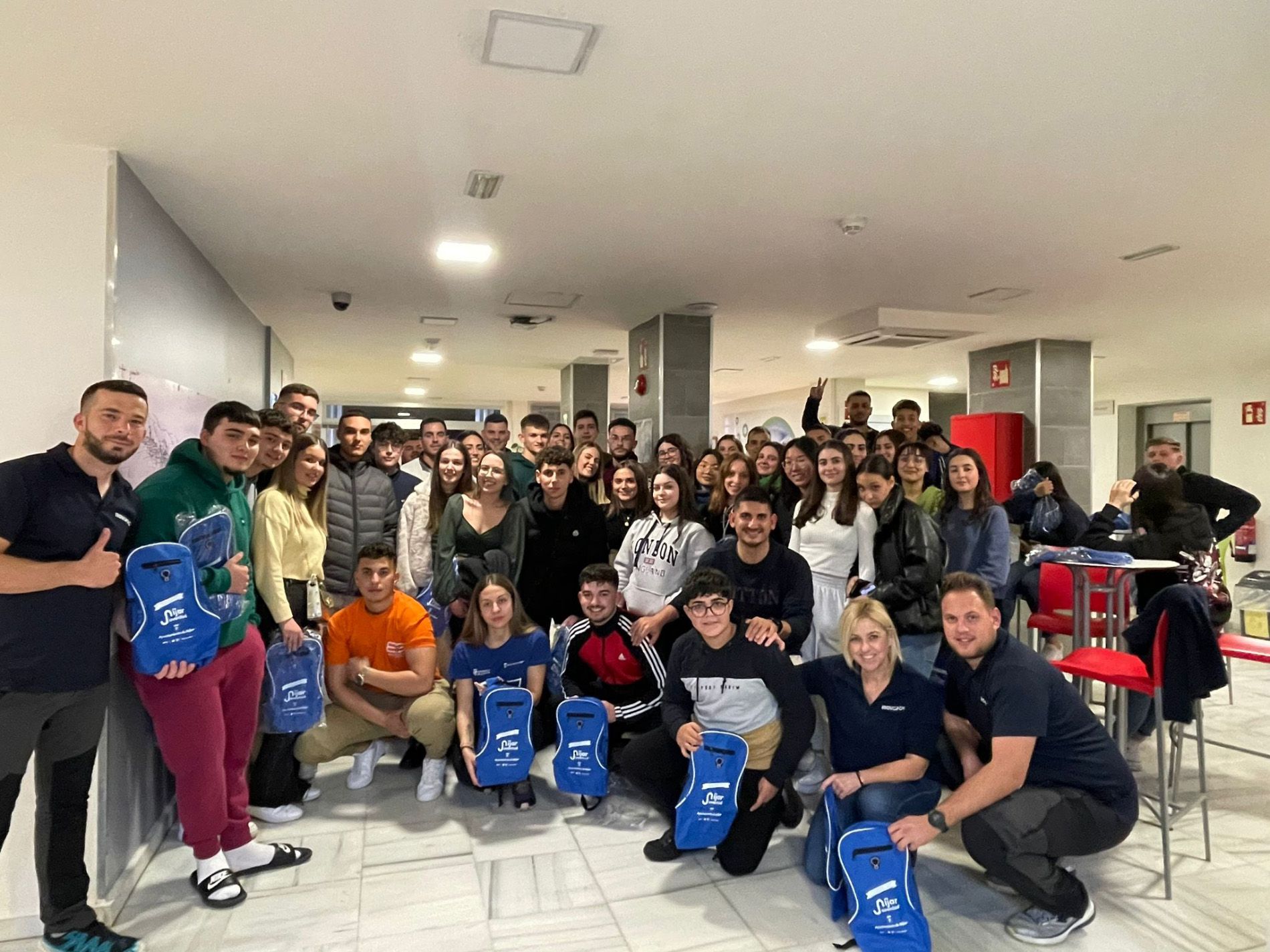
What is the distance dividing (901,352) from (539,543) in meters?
6.28

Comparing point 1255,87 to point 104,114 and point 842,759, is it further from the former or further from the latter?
point 104,114

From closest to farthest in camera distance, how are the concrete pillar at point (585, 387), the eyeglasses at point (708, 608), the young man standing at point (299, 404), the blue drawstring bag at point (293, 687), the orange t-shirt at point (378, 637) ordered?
the eyeglasses at point (708, 608) < the blue drawstring bag at point (293, 687) < the orange t-shirt at point (378, 637) < the young man standing at point (299, 404) < the concrete pillar at point (585, 387)

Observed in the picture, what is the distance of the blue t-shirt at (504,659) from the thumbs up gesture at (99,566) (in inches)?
58.6

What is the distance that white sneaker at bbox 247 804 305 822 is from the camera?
10.6ft

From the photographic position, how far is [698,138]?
9.61ft

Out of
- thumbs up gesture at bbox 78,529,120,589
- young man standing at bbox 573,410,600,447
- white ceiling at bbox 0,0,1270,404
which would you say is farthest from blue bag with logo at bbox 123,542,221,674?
young man standing at bbox 573,410,600,447

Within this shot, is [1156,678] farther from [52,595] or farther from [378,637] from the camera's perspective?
[52,595]

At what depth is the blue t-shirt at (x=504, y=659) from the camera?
346 cm

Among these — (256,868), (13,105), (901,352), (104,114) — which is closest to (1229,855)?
(256,868)

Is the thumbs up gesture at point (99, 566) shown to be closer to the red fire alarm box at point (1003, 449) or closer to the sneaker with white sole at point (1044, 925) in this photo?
the sneaker with white sole at point (1044, 925)

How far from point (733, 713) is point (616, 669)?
0.73 metres

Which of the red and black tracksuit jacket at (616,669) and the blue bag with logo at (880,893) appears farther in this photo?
the red and black tracksuit jacket at (616,669)

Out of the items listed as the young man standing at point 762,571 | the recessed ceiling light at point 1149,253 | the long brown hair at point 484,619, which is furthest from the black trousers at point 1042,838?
the recessed ceiling light at point 1149,253

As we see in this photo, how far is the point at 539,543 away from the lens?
3.79 m
